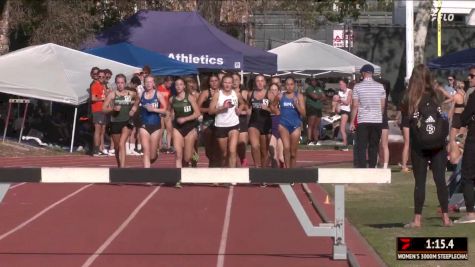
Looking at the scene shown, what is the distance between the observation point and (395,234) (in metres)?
12.6

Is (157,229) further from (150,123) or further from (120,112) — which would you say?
(120,112)

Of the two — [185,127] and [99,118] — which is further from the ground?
[185,127]

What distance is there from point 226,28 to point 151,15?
372 inches

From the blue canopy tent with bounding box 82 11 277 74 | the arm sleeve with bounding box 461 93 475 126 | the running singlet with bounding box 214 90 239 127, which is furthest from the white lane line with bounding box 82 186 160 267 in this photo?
the blue canopy tent with bounding box 82 11 277 74

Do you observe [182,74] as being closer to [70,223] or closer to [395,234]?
[70,223]

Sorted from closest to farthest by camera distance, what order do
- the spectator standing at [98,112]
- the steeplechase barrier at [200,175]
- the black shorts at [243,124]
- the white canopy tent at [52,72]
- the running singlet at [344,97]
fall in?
the steeplechase barrier at [200,175] < the black shorts at [243,124] < the spectator standing at [98,112] < the white canopy tent at [52,72] < the running singlet at [344,97]

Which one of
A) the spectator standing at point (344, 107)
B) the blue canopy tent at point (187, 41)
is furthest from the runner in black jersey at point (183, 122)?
the blue canopy tent at point (187, 41)

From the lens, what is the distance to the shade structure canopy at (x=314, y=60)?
3362 cm

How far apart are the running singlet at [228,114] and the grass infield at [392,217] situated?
6.26ft

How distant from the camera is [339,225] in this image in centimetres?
1099

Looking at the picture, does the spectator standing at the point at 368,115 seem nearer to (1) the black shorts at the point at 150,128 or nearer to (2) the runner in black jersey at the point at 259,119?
(2) the runner in black jersey at the point at 259,119

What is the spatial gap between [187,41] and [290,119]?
12.0m

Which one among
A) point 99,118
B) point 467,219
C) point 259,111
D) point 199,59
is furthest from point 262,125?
point 199,59

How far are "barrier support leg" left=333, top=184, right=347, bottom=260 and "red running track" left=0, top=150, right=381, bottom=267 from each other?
0.12 m
